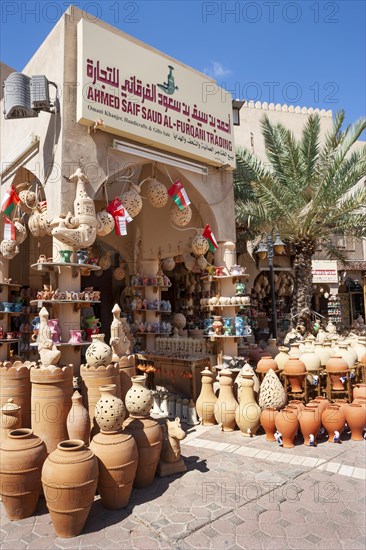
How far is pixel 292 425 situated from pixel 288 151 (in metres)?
7.54

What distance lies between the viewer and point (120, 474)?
11.8ft

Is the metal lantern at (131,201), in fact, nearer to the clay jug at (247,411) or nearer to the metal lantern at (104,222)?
the metal lantern at (104,222)

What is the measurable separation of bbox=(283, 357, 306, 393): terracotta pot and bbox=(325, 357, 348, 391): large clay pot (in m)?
0.43

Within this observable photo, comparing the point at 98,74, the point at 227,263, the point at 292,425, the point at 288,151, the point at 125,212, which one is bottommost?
the point at 292,425

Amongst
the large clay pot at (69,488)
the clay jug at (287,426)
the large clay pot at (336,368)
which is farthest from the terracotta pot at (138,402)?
the large clay pot at (336,368)

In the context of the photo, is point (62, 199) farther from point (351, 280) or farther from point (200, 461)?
point (351, 280)

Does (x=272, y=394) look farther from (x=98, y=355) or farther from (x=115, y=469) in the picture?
(x=115, y=469)

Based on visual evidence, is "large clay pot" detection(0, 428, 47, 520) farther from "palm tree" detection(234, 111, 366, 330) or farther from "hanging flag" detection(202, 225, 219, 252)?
"palm tree" detection(234, 111, 366, 330)

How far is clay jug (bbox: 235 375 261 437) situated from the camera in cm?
566

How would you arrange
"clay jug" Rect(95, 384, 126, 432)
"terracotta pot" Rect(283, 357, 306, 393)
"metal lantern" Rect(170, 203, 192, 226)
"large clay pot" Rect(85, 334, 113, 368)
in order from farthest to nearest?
"metal lantern" Rect(170, 203, 192, 226) < "terracotta pot" Rect(283, 357, 306, 393) < "large clay pot" Rect(85, 334, 113, 368) < "clay jug" Rect(95, 384, 126, 432)

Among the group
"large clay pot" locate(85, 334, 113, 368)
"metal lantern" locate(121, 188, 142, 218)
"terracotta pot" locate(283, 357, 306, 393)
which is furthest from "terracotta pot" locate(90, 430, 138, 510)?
"metal lantern" locate(121, 188, 142, 218)

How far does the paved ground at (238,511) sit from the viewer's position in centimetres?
313

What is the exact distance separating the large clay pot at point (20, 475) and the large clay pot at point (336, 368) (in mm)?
4400

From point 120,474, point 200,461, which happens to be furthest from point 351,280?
point 120,474
